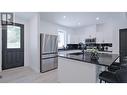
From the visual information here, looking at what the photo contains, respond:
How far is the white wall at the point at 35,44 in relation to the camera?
3892 mm

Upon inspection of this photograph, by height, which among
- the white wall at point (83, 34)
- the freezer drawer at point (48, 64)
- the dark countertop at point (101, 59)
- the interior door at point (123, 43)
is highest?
the white wall at point (83, 34)

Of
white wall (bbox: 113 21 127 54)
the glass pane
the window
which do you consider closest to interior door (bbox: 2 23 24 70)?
the glass pane

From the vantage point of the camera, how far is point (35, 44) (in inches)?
158

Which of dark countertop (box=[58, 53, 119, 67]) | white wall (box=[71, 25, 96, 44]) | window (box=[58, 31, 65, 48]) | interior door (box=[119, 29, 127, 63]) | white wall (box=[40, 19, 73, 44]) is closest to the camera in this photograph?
dark countertop (box=[58, 53, 119, 67])

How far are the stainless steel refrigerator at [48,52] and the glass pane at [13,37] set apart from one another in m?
1.19

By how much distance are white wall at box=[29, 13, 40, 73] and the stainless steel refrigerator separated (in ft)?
0.48

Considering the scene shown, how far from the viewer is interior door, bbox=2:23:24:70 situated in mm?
4082

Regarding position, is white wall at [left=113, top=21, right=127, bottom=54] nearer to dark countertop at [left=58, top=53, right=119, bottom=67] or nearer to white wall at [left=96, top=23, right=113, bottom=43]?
white wall at [left=96, top=23, right=113, bottom=43]

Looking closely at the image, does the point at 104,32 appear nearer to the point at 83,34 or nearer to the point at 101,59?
the point at 83,34

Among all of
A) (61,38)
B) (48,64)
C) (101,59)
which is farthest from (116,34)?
(48,64)

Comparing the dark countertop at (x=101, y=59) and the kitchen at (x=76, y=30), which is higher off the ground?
the kitchen at (x=76, y=30)

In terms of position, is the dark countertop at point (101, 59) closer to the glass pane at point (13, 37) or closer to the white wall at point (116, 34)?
the white wall at point (116, 34)

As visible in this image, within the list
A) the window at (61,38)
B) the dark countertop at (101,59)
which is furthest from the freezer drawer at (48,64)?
the dark countertop at (101,59)
